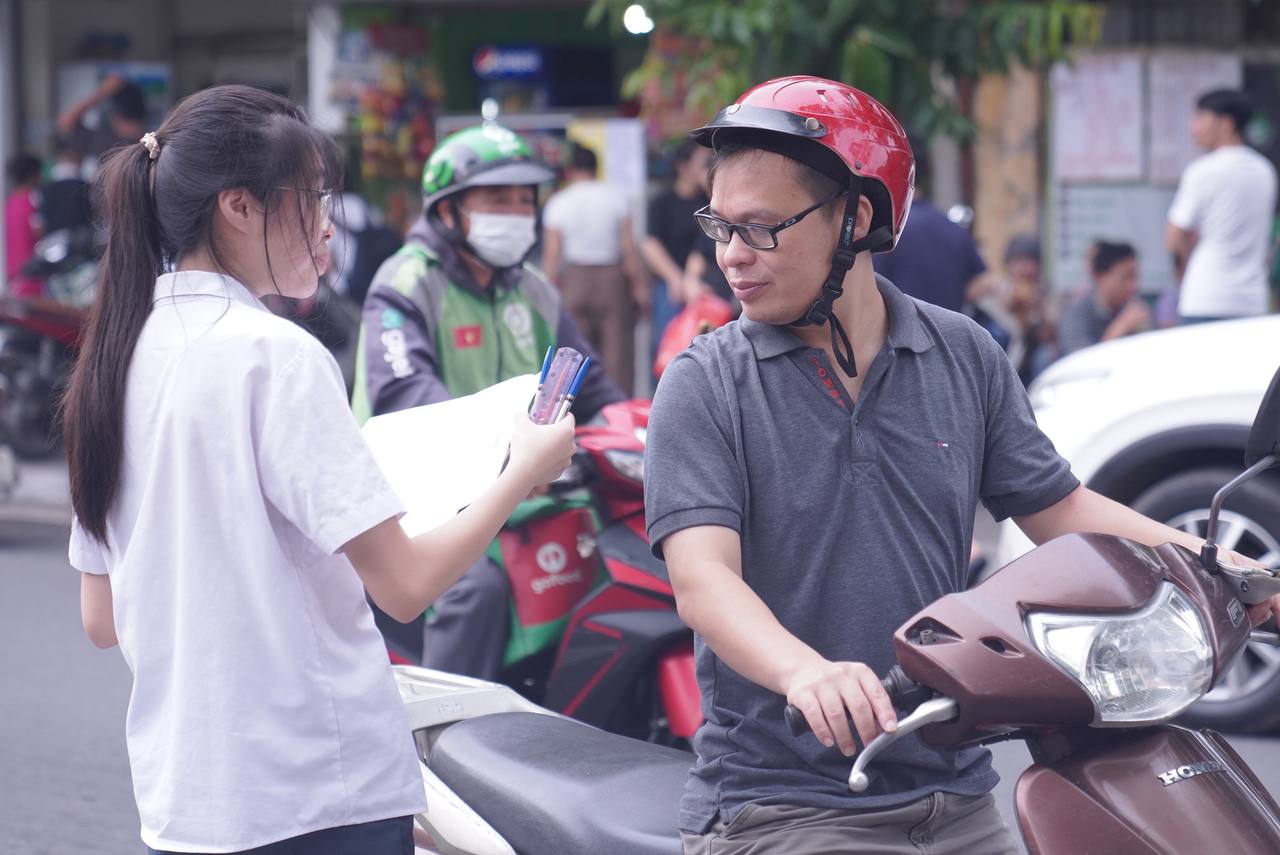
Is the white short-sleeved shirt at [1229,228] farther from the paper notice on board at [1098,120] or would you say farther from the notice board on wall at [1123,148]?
the paper notice on board at [1098,120]

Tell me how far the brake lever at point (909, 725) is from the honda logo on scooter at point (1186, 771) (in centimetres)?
29

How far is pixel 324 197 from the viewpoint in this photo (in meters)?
2.30

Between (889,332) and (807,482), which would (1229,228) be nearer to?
(889,332)

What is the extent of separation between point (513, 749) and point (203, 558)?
0.77 m

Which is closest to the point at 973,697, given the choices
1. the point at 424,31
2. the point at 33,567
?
the point at 33,567

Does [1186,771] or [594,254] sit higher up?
[594,254]

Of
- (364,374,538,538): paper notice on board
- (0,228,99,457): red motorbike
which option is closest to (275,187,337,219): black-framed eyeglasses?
(364,374,538,538): paper notice on board

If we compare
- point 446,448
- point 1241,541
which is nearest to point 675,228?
point 1241,541

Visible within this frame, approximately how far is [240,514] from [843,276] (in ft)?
2.71

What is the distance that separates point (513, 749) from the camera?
2.73m

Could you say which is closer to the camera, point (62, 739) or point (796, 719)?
point (796, 719)

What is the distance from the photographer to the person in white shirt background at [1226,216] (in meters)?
8.10

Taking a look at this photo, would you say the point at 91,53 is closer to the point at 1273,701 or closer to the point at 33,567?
the point at 33,567

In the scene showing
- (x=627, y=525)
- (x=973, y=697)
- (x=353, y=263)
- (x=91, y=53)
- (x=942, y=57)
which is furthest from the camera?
(x=91, y=53)
